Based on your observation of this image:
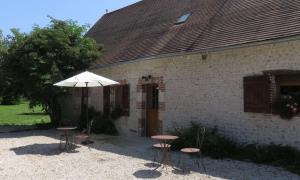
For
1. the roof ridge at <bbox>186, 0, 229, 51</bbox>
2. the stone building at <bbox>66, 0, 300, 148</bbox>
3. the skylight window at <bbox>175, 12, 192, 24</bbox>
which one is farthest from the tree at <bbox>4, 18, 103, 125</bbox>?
the roof ridge at <bbox>186, 0, 229, 51</bbox>

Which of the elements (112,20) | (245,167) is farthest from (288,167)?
(112,20)

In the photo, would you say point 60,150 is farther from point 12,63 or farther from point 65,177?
point 12,63

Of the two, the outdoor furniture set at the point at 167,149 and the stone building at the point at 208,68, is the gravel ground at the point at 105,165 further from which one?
the stone building at the point at 208,68

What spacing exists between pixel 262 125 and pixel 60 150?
5600 millimetres

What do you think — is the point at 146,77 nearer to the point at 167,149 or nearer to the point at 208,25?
the point at 208,25

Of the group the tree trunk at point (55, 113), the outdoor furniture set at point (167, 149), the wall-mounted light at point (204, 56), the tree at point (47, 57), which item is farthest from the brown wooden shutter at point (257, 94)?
the tree trunk at point (55, 113)

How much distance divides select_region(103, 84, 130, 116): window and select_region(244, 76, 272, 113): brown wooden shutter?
5820 mm

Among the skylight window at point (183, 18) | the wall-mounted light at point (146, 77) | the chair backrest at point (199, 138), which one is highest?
the skylight window at point (183, 18)

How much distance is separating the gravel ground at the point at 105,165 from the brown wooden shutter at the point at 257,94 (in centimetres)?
149

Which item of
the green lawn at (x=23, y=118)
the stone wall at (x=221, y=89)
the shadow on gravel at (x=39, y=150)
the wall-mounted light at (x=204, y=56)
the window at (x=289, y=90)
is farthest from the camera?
the green lawn at (x=23, y=118)

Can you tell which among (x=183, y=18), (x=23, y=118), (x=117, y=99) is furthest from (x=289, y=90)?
(x=23, y=118)

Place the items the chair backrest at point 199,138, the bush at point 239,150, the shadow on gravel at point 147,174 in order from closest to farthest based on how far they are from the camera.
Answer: the shadow on gravel at point 147,174
the bush at point 239,150
the chair backrest at point 199,138

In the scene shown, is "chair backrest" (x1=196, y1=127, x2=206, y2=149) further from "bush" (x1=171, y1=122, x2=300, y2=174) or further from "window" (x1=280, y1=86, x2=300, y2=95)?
"window" (x1=280, y1=86, x2=300, y2=95)

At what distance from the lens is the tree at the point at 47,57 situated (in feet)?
51.0
